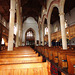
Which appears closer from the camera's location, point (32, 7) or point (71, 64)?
point (71, 64)

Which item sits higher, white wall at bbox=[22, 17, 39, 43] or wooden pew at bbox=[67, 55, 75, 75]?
white wall at bbox=[22, 17, 39, 43]

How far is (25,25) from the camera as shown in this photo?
2198cm

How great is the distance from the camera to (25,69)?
56.4 inches

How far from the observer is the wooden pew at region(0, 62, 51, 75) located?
138cm

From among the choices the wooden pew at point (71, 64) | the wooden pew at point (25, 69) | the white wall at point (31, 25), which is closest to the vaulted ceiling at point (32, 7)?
the white wall at point (31, 25)

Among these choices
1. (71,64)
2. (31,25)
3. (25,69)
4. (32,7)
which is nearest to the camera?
(25,69)

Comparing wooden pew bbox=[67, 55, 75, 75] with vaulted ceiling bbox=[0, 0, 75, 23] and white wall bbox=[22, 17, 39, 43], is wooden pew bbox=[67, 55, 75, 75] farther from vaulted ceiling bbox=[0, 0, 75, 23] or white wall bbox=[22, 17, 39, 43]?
white wall bbox=[22, 17, 39, 43]

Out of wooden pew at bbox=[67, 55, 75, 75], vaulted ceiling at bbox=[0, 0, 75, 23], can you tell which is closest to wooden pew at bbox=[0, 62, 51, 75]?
wooden pew at bbox=[67, 55, 75, 75]

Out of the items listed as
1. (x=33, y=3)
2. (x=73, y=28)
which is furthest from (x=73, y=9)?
(x=33, y=3)

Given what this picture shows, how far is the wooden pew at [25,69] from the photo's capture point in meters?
1.38

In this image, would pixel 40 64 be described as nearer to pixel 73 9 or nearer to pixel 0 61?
pixel 0 61

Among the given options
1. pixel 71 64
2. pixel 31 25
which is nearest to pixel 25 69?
pixel 71 64

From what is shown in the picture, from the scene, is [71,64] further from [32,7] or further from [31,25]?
[31,25]

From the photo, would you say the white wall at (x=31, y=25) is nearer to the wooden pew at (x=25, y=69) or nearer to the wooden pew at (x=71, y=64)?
the wooden pew at (x=71, y=64)
